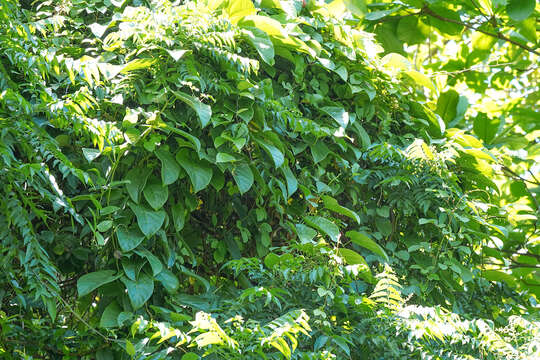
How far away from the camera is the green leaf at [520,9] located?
252 cm

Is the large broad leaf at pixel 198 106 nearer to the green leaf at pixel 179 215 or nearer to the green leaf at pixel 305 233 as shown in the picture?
the green leaf at pixel 179 215

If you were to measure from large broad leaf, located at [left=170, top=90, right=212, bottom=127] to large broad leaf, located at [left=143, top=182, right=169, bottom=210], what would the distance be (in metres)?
0.26

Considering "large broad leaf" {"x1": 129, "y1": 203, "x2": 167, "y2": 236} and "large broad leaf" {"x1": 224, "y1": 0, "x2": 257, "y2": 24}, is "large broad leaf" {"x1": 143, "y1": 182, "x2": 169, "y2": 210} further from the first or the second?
"large broad leaf" {"x1": 224, "y1": 0, "x2": 257, "y2": 24}

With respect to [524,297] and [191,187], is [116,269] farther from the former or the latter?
[524,297]

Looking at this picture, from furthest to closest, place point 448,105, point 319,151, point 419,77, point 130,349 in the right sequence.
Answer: point 448,105 < point 419,77 < point 319,151 < point 130,349

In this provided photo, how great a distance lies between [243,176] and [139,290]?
53 cm

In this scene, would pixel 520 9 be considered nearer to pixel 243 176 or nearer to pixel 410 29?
pixel 410 29

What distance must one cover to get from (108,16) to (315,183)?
110 centimetres

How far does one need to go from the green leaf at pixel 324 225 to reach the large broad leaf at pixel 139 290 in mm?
707

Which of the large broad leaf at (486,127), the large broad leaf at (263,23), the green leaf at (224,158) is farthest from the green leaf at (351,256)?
the large broad leaf at (486,127)

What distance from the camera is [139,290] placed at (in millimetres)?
1793

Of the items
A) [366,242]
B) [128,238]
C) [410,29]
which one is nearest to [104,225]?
[128,238]

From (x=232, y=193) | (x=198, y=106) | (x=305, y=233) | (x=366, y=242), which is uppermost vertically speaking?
(x=198, y=106)

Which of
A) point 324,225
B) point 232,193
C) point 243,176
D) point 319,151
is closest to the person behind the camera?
point 243,176
